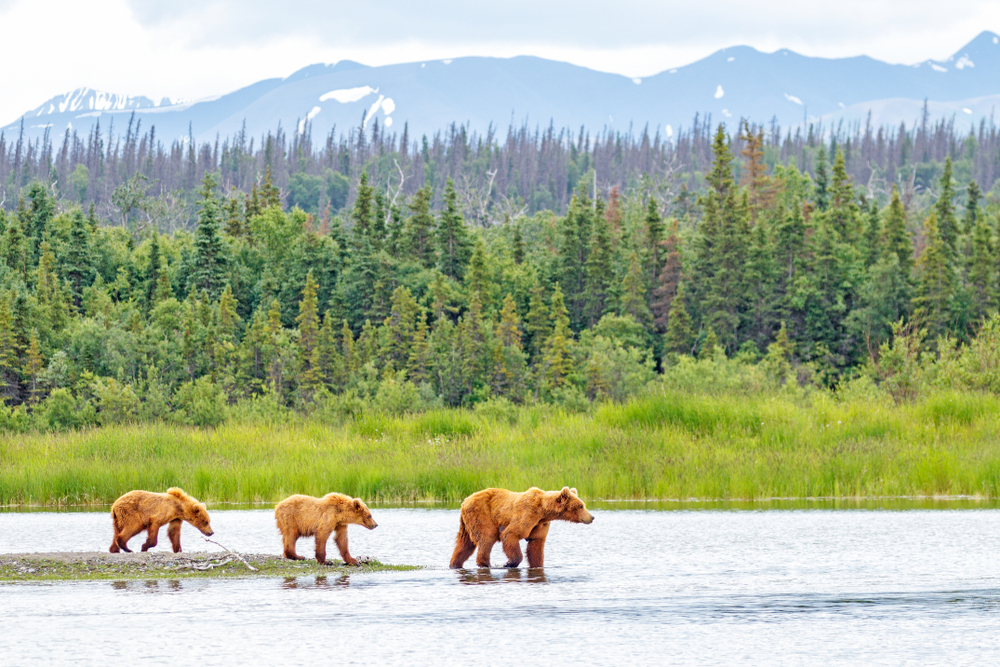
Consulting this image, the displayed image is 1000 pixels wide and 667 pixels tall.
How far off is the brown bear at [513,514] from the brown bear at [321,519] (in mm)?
1173

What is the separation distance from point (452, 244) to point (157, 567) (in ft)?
243

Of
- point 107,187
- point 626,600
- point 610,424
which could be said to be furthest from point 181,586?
point 107,187

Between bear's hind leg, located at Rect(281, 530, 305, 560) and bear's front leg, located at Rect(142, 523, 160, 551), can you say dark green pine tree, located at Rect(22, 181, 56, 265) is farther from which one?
bear's hind leg, located at Rect(281, 530, 305, 560)

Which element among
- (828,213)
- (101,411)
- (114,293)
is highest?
(828,213)

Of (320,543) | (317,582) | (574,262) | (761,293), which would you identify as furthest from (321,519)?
(574,262)

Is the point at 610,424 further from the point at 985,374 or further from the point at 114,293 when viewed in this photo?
the point at 114,293

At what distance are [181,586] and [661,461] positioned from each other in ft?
49.6

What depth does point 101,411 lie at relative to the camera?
60.3 meters

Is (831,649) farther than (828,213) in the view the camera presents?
No

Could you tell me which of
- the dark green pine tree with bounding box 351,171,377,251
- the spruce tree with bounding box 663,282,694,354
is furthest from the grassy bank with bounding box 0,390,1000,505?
the dark green pine tree with bounding box 351,171,377,251

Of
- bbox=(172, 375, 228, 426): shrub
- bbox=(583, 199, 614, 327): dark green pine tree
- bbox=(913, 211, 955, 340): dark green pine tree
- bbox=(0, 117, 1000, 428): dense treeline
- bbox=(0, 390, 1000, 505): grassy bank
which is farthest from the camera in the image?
bbox=(583, 199, 614, 327): dark green pine tree

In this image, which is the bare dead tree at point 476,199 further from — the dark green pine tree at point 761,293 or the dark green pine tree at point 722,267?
the dark green pine tree at point 761,293

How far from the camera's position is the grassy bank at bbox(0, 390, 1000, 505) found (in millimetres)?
25734

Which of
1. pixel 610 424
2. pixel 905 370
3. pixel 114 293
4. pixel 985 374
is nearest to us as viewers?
pixel 610 424
